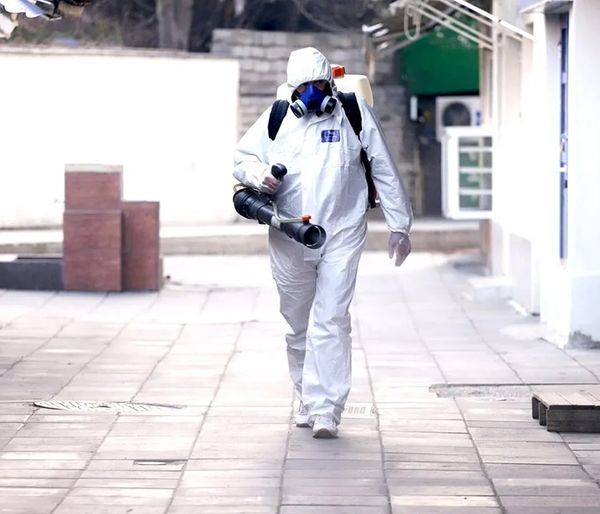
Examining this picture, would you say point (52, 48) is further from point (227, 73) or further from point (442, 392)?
point (442, 392)

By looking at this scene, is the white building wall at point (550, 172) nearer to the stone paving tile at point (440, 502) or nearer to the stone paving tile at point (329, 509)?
the stone paving tile at point (440, 502)

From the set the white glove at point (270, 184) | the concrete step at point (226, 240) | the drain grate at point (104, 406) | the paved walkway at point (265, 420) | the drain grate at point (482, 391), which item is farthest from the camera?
the concrete step at point (226, 240)

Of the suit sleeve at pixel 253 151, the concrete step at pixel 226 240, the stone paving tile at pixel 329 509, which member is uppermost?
the suit sleeve at pixel 253 151

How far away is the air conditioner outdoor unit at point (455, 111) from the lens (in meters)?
23.0

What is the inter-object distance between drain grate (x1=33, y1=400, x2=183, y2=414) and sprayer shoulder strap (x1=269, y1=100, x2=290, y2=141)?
165 centimetres

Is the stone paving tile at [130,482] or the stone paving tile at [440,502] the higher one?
the stone paving tile at [130,482]

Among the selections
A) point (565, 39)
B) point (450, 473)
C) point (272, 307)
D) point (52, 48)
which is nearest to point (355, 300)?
point (272, 307)

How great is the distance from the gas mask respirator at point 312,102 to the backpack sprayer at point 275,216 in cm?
29

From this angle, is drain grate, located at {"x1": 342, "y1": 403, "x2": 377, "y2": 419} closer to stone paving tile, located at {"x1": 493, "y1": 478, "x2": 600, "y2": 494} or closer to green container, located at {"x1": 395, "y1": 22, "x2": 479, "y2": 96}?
stone paving tile, located at {"x1": 493, "y1": 478, "x2": 600, "y2": 494}

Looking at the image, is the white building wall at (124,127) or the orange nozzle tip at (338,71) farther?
the white building wall at (124,127)

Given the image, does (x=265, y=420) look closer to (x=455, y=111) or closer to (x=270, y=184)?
(x=270, y=184)

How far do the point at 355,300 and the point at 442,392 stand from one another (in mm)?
5171

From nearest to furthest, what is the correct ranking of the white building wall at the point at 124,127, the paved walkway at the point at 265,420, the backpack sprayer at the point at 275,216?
the paved walkway at the point at 265,420 < the backpack sprayer at the point at 275,216 < the white building wall at the point at 124,127

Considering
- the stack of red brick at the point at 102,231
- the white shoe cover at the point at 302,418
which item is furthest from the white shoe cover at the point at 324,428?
the stack of red brick at the point at 102,231
